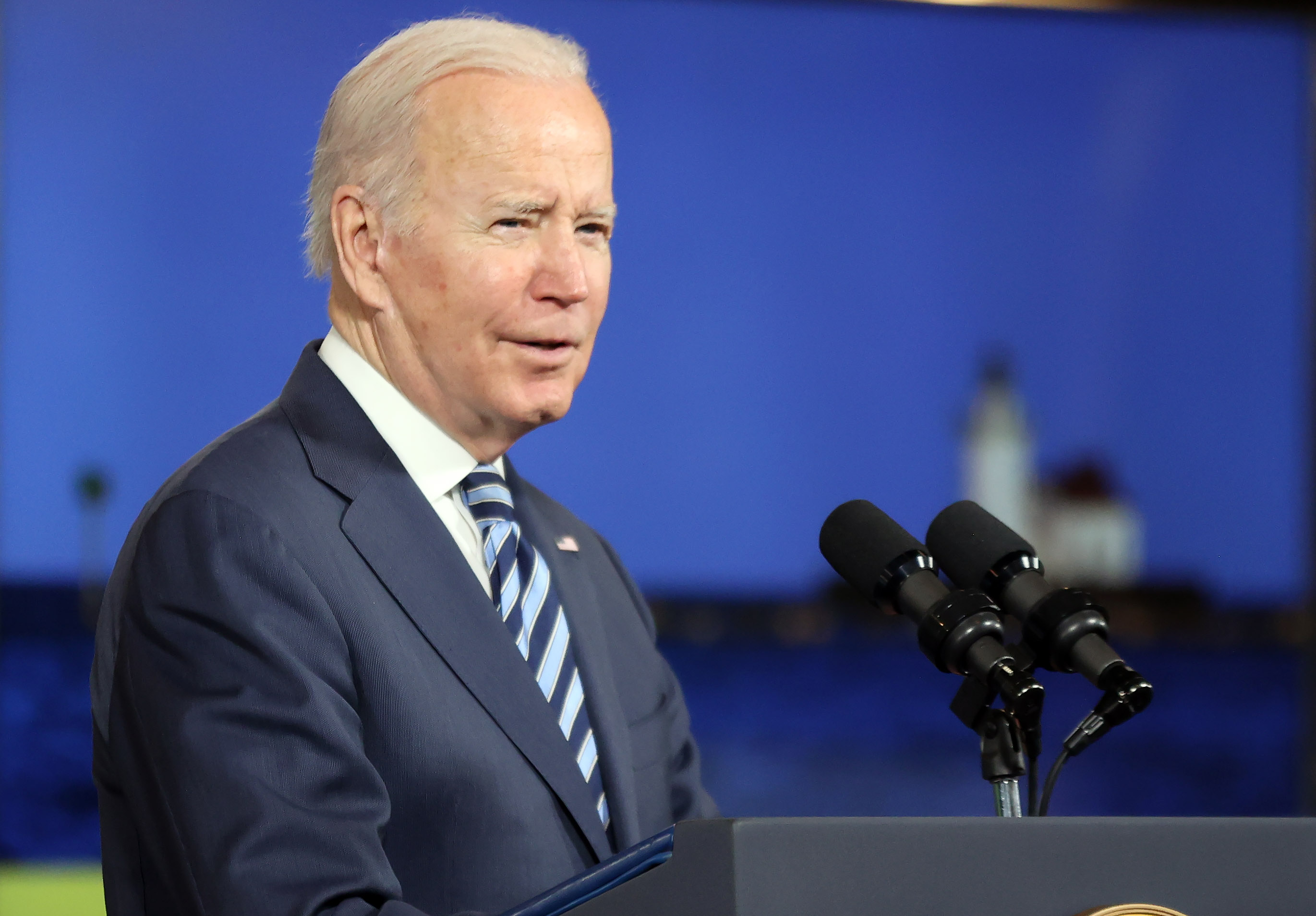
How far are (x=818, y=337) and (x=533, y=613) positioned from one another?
233 centimetres

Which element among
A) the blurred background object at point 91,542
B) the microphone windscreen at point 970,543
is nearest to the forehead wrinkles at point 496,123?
the microphone windscreen at point 970,543

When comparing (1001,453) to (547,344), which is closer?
(547,344)

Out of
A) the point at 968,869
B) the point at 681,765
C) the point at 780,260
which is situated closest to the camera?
the point at 968,869

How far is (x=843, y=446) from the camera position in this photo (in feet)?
12.5

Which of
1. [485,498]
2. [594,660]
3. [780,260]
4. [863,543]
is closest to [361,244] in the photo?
[485,498]

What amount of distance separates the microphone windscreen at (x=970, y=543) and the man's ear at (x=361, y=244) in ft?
2.08

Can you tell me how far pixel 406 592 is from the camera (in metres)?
1.42

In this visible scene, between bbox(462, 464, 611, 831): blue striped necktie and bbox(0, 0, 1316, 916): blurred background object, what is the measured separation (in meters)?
1.90

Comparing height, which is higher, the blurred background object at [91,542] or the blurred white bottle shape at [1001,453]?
the blurred white bottle shape at [1001,453]

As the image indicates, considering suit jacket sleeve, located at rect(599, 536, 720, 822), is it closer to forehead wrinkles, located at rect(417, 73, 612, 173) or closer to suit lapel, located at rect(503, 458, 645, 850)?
suit lapel, located at rect(503, 458, 645, 850)

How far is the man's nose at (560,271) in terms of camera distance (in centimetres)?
154

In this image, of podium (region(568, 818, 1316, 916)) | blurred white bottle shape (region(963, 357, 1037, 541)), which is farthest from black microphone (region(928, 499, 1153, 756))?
blurred white bottle shape (region(963, 357, 1037, 541))

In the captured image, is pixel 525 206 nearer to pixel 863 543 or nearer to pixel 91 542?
pixel 863 543

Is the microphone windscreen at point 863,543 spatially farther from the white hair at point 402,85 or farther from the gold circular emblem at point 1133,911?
the white hair at point 402,85
